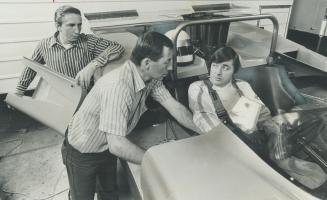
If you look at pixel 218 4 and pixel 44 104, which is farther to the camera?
pixel 218 4

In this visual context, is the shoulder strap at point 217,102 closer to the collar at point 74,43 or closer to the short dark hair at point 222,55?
the short dark hair at point 222,55

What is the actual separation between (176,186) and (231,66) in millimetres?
1037

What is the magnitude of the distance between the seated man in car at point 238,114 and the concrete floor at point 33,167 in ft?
3.10

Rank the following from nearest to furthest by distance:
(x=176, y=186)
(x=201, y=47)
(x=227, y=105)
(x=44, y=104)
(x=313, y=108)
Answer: (x=176, y=186)
(x=313, y=108)
(x=227, y=105)
(x=44, y=104)
(x=201, y=47)

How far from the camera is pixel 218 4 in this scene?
4082mm

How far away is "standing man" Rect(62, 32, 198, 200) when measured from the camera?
1.39 m

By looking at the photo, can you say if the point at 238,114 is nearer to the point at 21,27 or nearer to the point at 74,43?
the point at 74,43

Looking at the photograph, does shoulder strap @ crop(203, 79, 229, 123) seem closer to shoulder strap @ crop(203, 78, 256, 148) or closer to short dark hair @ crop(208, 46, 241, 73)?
shoulder strap @ crop(203, 78, 256, 148)

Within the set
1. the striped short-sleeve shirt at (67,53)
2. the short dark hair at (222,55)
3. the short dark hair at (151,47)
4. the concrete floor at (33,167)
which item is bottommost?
the concrete floor at (33,167)

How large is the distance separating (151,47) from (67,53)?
123 centimetres

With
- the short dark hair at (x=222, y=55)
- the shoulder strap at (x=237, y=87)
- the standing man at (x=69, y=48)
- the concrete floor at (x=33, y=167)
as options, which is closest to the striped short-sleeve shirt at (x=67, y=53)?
the standing man at (x=69, y=48)

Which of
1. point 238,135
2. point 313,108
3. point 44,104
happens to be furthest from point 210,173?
point 44,104

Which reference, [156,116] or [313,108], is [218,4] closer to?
[156,116]

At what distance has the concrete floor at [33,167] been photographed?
91.7 inches
